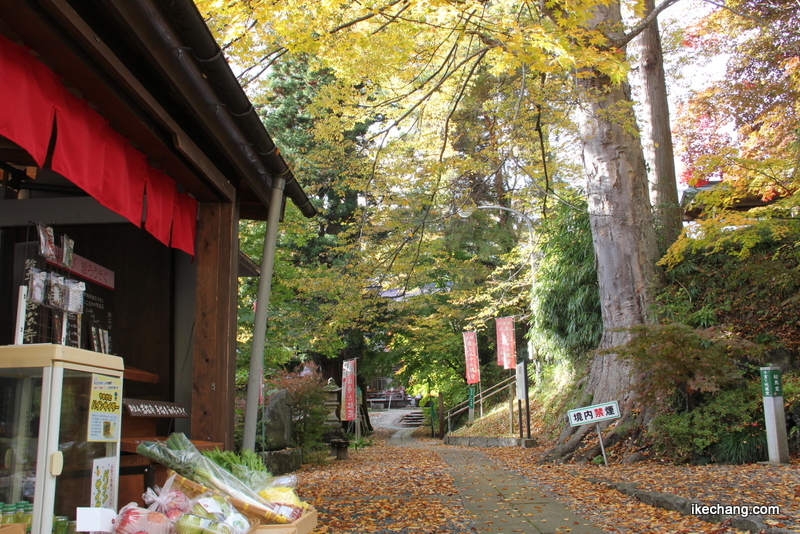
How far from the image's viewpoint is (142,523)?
267cm

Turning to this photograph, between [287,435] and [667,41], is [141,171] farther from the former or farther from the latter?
[667,41]

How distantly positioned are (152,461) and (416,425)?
1076 inches

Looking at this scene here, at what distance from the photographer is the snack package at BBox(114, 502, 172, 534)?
2.64m

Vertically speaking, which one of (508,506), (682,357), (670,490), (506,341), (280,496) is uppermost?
(506,341)

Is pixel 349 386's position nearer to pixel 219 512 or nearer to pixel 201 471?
pixel 201 471

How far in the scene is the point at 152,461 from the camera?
3.59 meters

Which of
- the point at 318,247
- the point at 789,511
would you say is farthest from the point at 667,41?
the point at 789,511

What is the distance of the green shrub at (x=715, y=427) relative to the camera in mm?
7707

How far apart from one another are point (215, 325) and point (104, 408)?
2.08 m

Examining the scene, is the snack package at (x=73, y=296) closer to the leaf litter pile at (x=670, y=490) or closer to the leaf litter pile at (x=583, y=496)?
the leaf litter pile at (x=583, y=496)

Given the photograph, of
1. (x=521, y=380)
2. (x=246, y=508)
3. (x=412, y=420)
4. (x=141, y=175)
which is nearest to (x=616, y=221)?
(x=521, y=380)

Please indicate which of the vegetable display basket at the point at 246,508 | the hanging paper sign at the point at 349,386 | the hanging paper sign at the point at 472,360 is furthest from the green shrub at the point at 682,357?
the hanging paper sign at the point at 472,360

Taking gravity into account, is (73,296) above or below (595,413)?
above

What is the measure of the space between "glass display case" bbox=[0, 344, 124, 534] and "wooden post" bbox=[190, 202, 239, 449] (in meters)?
2.05
